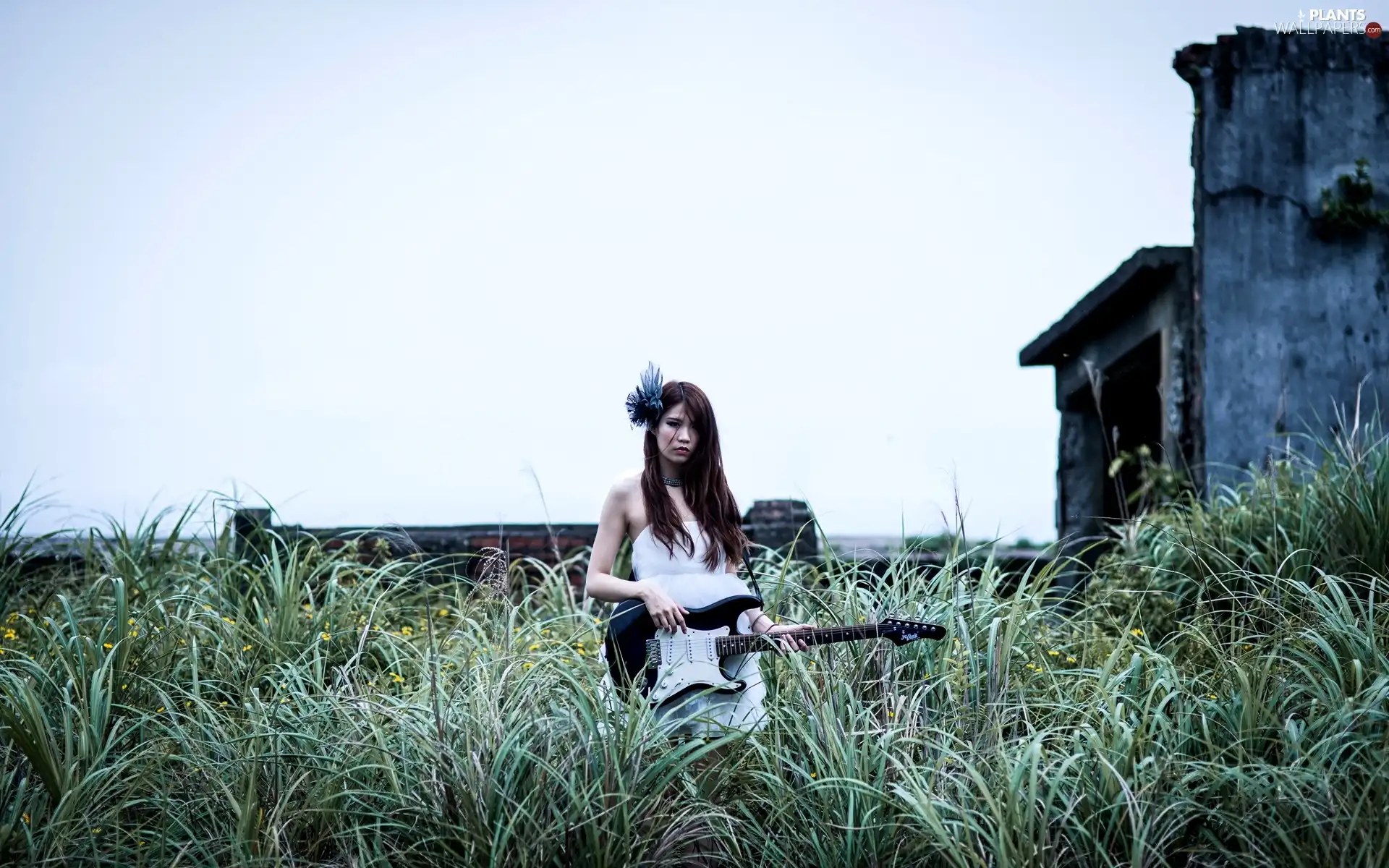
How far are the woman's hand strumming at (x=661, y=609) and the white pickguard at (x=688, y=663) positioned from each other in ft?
0.14

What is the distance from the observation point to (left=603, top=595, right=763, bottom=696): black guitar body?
3588 mm

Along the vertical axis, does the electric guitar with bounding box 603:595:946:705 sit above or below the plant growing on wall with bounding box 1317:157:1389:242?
below

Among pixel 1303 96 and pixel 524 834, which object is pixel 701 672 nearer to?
pixel 524 834

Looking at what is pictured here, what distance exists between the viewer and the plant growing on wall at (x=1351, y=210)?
818 cm

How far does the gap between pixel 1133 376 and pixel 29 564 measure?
338 inches

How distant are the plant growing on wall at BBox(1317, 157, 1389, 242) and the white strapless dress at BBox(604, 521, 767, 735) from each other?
642cm

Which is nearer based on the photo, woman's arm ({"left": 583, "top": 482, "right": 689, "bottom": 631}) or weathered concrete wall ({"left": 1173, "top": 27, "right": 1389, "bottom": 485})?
woman's arm ({"left": 583, "top": 482, "right": 689, "bottom": 631})

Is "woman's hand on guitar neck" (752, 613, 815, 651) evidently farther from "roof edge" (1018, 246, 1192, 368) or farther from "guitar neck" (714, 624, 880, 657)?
"roof edge" (1018, 246, 1192, 368)

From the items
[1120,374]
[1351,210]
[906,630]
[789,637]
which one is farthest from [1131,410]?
[789,637]

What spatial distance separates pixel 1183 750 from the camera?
12.3 ft

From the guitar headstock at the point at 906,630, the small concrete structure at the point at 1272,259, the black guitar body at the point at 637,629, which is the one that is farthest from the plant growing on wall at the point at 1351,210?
the black guitar body at the point at 637,629

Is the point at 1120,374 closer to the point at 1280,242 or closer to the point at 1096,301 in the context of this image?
A: the point at 1096,301

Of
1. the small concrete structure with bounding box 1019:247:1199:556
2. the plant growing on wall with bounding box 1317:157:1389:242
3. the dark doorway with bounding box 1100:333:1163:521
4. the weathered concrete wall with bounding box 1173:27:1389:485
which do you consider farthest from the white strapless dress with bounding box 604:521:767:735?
the plant growing on wall with bounding box 1317:157:1389:242

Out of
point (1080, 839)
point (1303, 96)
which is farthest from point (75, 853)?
point (1303, 96)
